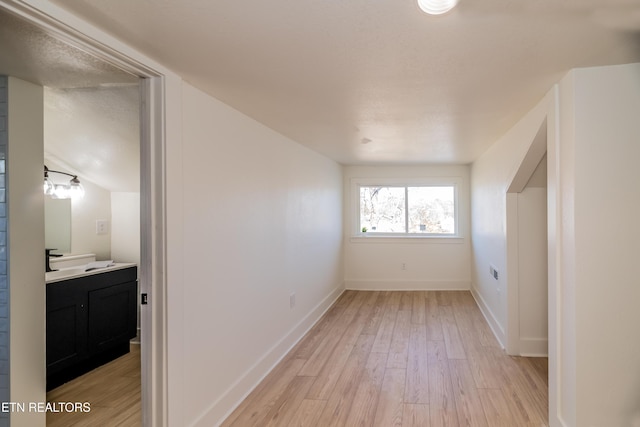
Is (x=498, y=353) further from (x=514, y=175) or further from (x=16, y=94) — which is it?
(x=16, y=94)

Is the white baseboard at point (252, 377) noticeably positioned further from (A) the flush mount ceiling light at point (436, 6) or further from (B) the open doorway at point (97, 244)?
(A) the flush mount ceiling light at point (436, 6)

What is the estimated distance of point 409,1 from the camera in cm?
131

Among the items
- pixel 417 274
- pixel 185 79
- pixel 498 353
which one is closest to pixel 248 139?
pixel 185 79

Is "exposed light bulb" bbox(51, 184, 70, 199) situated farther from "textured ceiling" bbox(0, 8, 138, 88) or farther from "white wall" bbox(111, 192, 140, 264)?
"textured ceiling" bbox(0, 8, 138, 88)

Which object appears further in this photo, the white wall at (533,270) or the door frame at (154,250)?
the white wall at (533,270)

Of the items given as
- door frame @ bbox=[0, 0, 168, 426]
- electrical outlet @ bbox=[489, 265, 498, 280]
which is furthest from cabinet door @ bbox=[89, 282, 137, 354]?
electrical outlet @ bbox=[489, 265, 498, 280]

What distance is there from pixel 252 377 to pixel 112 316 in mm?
1452

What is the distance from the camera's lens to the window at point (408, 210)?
21.9 feet

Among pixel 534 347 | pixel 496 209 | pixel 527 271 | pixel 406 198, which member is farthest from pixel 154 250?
pixel 406 198

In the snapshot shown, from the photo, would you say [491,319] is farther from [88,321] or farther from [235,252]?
[88,321]

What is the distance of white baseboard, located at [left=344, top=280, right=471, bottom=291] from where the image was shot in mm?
6477

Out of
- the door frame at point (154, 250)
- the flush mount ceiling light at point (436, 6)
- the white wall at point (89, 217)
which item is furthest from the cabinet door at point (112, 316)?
the flush mount ceiling light at point (436, 6)

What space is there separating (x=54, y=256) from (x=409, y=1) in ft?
12.2

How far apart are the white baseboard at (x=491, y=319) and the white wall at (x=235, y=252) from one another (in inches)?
79.7
